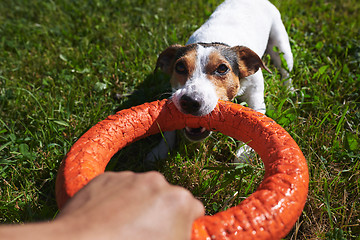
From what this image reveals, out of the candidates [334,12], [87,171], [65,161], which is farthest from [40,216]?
[334,12]

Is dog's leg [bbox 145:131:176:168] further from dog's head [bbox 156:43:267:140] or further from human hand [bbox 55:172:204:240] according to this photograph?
human hand [bbox 55:172:204:240]

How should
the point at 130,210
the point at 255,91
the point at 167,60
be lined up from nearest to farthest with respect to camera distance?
the point at 130,210 → the point at 255,91 → the point at 167,60

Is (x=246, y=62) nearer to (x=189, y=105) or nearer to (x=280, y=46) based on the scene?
(x=280, y=46)

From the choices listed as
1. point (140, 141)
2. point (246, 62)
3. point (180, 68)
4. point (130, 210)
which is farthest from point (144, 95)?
point (130, 210)

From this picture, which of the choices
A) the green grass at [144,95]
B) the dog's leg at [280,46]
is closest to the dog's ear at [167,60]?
the green grass at [144,95]

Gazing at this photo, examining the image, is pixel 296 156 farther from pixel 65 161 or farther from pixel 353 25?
pixel 353 25

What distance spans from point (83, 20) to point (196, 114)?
376cm

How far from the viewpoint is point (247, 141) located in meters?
2.58

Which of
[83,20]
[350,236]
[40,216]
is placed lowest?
[350,236]

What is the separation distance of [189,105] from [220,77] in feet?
2.31

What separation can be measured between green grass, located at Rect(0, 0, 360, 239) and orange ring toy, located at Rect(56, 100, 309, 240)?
1.29 feet

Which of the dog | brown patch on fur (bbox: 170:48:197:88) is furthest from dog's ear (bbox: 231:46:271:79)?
brown patch on fur (bbox: 170:48:197:88)

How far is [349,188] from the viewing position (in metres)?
2.80

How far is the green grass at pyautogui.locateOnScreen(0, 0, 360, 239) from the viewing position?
8.99 ft
